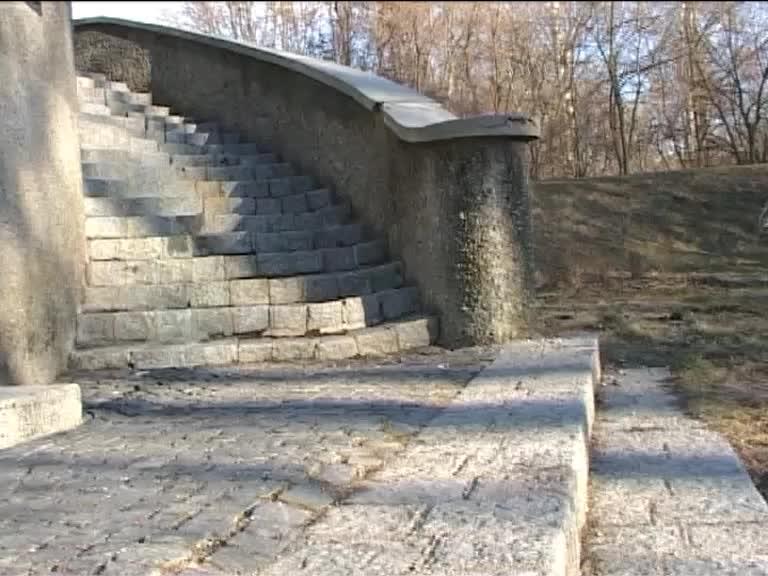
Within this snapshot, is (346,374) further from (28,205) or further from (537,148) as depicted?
(537,148)

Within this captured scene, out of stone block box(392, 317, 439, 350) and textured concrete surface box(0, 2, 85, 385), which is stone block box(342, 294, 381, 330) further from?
textured concrete surface box(0, 2, 85, 385)

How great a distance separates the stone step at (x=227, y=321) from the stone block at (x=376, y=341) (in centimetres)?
18

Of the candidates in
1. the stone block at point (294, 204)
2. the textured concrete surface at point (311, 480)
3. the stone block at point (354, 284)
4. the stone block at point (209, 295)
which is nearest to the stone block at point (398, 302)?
the stone block at point (354, 284)

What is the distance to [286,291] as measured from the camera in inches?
224

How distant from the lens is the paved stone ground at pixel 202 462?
2.15 metres

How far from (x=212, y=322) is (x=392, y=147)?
1752 millimetres

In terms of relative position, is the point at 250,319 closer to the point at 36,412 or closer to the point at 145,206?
the point at 145,206

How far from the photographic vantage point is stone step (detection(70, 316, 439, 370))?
5012 mm

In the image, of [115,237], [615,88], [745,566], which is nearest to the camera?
[745,566]

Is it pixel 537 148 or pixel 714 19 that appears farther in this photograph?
pixel 537 148

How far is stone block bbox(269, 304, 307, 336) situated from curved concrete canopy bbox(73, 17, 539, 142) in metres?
1.26

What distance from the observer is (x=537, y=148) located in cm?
1301

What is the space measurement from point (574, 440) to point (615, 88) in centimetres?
1008

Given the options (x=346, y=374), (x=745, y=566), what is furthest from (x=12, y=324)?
(x=745, y=566)
